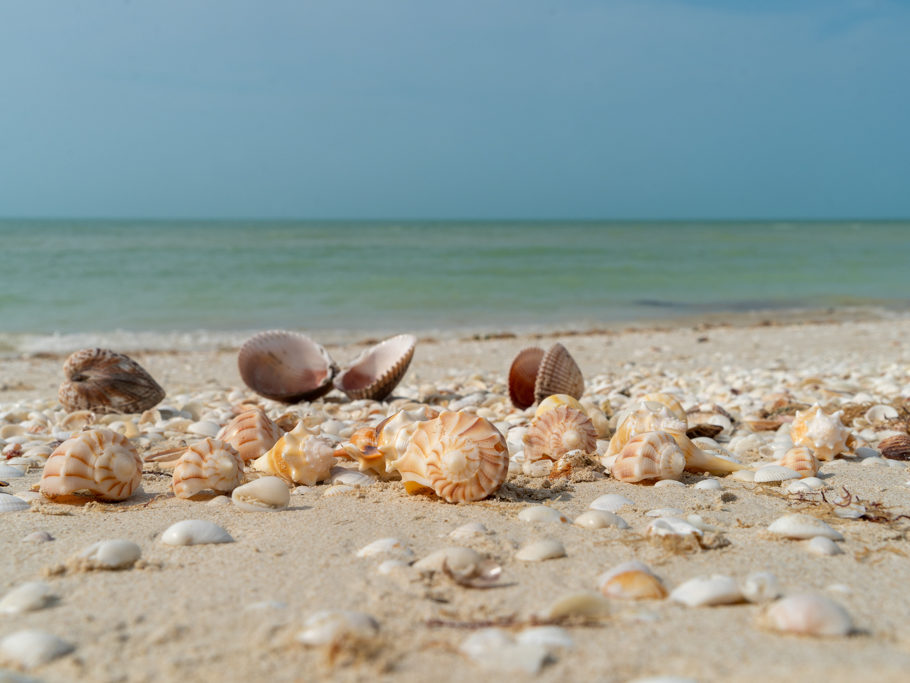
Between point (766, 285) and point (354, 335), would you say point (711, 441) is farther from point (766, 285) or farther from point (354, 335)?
point (766, 285)

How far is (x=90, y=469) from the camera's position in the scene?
8.98 feet

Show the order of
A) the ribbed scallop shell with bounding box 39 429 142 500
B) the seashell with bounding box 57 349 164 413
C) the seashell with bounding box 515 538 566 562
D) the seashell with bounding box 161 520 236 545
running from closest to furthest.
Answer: the seashell with bounding box 515 538 566 562 → the seashell with bounding box 161 520 236 545 → the ribbed scallop shell with bounding box 39 429 142 500 → the seashell with bounding box 57 349 164 413

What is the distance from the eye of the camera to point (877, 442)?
390 cm

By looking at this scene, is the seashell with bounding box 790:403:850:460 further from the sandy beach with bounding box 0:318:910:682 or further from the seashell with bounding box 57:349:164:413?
the seashell with bounding box 57:349:164:413

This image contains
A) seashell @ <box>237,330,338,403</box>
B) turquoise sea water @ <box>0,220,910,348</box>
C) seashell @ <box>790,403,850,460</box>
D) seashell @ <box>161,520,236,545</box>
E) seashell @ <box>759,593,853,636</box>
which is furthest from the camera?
turquoise sea water @ <box>0,220,910,348</box>

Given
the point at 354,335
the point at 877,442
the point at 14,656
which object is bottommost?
the point at 354,335

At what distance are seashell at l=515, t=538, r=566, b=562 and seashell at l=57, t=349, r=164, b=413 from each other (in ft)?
12.1

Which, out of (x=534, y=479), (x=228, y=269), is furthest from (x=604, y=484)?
(x=228, y=269)

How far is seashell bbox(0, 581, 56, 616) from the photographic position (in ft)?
5.75

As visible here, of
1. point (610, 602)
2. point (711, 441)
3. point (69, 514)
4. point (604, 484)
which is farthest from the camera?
point (711, 441)

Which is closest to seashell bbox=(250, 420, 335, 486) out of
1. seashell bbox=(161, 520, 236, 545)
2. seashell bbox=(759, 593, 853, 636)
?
seashell bbox=(161, 520, 236, 545)

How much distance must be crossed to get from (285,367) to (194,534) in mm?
A: 3521

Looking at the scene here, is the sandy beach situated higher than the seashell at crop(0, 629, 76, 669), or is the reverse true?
the seashell at crop(0, 629, 76, 669)

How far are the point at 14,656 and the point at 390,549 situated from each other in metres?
0.94
